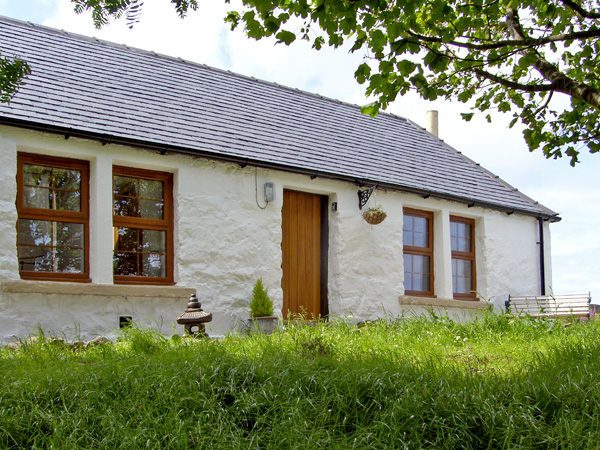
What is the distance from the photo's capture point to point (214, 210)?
30.9ft

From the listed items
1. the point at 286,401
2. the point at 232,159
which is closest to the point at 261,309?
the point at 232,159

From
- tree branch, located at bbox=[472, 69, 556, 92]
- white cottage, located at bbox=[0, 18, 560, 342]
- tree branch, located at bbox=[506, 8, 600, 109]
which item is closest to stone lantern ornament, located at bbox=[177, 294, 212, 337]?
white cottage, located at bbox=[0, 18, 560, 342]

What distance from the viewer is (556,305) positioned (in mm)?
11141

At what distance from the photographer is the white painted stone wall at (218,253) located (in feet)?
26.0

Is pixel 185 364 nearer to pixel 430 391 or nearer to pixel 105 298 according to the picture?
pixel 430 391

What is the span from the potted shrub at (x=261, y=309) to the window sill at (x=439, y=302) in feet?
9.57

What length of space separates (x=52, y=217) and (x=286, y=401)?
524cm

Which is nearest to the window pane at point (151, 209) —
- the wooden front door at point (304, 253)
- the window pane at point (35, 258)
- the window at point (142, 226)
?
the window at point (142, 226)

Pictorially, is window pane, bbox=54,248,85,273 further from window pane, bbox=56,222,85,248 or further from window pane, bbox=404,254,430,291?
window pane, bbox=404,254,430,291

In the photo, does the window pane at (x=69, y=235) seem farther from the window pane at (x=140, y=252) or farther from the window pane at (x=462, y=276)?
the window pane at (x=462, y=276)

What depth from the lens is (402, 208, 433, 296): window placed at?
1188 centimetres

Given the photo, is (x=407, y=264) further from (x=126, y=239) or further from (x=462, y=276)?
(x=126, y=239)

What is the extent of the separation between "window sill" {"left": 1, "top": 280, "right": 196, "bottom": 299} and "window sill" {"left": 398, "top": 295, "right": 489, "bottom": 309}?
13.3 feet

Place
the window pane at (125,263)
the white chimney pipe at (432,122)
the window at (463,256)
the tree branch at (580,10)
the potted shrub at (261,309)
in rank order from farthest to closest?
the white chimney pipe at (432,122)
the window at (463,256)
the potted shrub at (261,309)
the window pane at (125,263)
the tree branch at (580,10)
